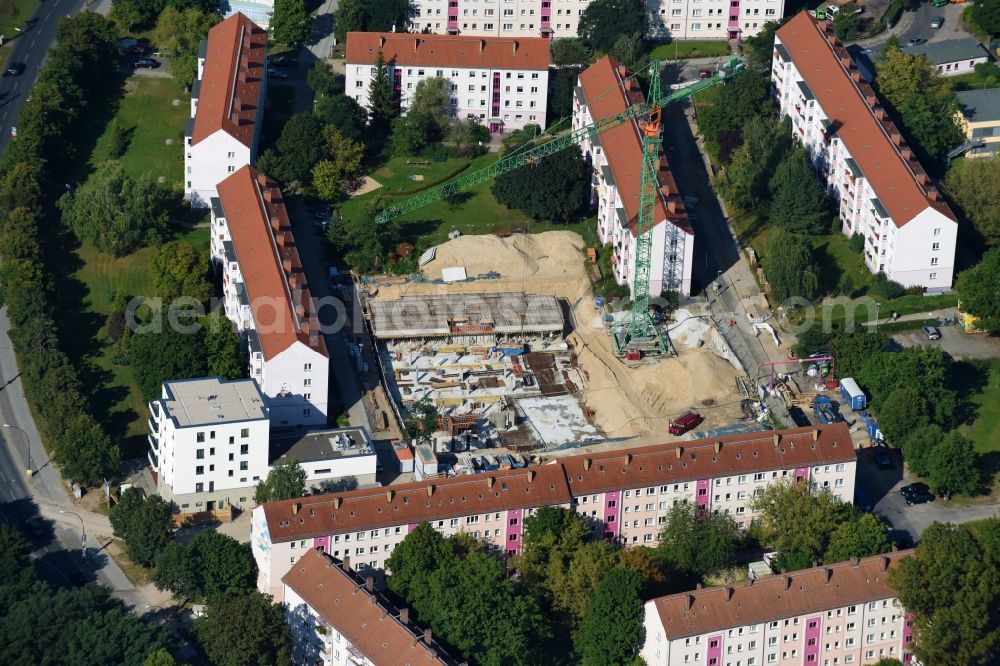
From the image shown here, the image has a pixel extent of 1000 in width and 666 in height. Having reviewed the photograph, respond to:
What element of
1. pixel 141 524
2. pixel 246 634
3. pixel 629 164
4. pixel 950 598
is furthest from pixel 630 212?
pixel 246 634

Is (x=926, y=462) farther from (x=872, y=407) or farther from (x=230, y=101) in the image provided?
(x=230, y=101)

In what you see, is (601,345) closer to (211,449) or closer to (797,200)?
(797,200)

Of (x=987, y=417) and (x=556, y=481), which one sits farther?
(x=987, y=417)

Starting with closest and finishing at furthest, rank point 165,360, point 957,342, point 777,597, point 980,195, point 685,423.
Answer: point 777,597, point 685,423, point 165,360, point 957,342, point 980,195

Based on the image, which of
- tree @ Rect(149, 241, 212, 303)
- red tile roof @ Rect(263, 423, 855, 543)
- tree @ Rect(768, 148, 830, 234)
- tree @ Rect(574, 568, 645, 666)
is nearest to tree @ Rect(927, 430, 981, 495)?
red tile roof @ Rect(263, 423, 855, 543)

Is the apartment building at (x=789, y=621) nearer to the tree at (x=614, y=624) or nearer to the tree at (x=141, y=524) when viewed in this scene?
the tree at (x=614, y=624)

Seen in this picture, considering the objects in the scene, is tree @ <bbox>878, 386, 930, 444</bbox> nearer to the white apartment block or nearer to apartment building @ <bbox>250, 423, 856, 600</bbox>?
apartment building @ <bbox>250, 423, 856, 600</bbox>

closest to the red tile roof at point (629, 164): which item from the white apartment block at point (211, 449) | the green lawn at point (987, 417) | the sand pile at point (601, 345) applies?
the sand pile at point (601, 345)

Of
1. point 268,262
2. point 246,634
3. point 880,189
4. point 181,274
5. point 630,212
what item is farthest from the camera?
point 880,189
